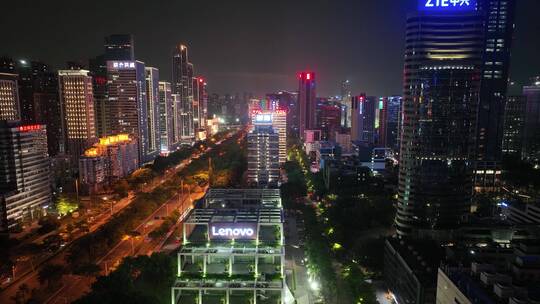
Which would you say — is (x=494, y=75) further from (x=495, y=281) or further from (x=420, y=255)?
(x=495, y=281)

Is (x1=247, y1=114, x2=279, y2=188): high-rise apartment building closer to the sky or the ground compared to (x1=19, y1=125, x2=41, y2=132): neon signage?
closer to the ground

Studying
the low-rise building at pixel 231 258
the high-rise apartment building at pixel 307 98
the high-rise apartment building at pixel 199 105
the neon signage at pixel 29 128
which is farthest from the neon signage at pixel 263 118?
the high-rise apartment building at pixel 199 105

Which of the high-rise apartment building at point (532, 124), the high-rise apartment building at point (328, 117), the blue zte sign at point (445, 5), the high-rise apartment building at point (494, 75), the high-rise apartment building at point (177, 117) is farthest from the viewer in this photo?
the high-rise apartment building at point (328, 117)

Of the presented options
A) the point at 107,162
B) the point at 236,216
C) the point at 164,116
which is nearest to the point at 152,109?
the point at 164,116

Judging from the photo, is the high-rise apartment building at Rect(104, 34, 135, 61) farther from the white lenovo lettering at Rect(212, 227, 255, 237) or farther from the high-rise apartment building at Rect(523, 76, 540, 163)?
the high-rise apartment building at Rect(523, 76, 540, 163)

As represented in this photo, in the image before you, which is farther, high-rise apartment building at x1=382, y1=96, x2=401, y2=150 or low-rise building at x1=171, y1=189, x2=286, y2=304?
high-rise apartment building at x1=382, y1=96, x2=401, y2=150

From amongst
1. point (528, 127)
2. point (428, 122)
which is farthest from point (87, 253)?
point (528, 127)

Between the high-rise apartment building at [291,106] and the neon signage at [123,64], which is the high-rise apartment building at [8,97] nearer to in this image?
the neon signage at [123,64]

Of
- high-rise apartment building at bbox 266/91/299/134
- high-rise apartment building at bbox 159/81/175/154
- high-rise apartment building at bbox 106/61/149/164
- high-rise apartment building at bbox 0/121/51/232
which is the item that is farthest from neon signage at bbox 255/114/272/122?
high-rise apartment building at bbox 266/91/299/134

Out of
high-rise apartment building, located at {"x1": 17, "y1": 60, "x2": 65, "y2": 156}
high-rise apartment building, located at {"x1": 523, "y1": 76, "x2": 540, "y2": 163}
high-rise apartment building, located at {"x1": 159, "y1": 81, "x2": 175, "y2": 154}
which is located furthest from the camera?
high-rise apartment building, located at {"x1": 159, "y1": 81, "x2": 175, "y2": 154}
